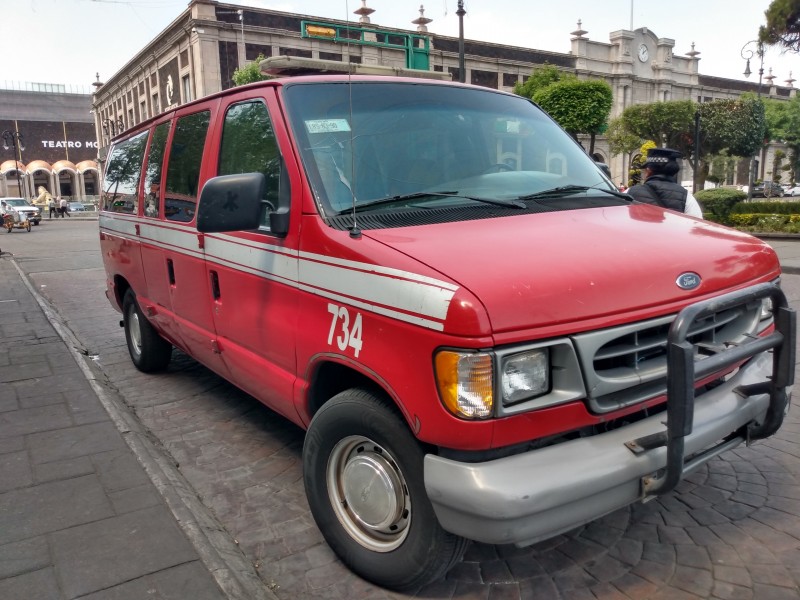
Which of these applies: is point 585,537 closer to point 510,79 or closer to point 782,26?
point 782,26

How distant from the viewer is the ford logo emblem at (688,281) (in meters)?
2.46

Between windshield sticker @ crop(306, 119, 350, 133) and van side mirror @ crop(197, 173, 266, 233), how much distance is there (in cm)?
39

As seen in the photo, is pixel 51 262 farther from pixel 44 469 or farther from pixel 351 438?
pixel 351 438

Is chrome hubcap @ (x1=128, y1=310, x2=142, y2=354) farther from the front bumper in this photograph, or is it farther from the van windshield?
the front bumper

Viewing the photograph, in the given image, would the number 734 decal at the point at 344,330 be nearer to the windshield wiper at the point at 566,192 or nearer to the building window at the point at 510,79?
the windshield wiper at the point at 566,192

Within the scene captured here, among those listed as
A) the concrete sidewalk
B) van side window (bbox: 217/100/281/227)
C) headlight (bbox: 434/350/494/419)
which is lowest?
the concrete sidewalk

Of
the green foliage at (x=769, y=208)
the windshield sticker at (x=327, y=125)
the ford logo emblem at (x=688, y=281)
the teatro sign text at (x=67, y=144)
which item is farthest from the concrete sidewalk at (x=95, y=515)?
the teatro sign text at (x=67, y=144)

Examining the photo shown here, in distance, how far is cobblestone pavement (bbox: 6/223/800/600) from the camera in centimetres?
270

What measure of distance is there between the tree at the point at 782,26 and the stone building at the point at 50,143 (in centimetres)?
7653

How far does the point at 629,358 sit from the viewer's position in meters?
2.36

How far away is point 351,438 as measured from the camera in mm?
2686

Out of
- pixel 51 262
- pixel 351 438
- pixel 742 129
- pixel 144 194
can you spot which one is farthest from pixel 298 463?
pixel 742 129

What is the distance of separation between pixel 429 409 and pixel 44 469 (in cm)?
273

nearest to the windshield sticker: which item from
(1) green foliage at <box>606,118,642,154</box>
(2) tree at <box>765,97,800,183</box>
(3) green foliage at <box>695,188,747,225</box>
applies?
(3) green foliage at <box>695,188,747,225</box>
